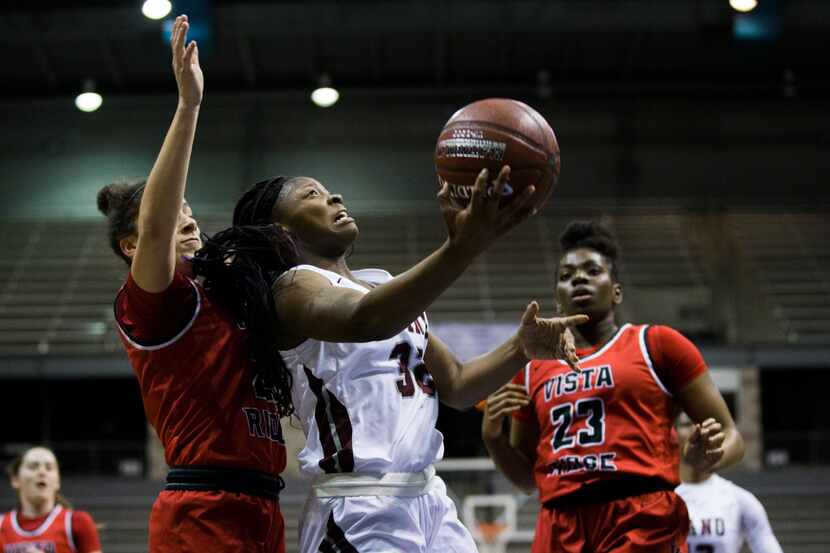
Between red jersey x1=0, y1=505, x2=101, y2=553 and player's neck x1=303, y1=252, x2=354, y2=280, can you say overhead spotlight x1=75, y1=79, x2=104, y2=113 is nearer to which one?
red jersey x1=0, y1=505, x2=101, y2=553

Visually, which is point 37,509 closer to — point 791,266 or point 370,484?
point 370,484

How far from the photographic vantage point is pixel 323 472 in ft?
10.6

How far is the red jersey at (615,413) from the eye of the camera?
4480mm

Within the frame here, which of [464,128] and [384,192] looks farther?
[384,192]

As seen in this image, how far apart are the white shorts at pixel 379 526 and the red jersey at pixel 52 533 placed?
3835mm

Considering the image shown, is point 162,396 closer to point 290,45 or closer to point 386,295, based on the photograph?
point 386,295

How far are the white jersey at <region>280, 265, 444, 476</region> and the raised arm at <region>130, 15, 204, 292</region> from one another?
448 mm

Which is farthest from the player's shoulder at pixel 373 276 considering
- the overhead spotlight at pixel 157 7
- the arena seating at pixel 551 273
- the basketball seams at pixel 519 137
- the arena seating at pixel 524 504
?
the arena seating at pixel 551 273

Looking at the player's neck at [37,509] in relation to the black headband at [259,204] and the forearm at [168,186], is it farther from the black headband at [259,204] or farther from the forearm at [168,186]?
the forearm at [168,186]

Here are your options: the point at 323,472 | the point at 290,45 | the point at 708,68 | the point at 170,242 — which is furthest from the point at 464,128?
the point at 708,68

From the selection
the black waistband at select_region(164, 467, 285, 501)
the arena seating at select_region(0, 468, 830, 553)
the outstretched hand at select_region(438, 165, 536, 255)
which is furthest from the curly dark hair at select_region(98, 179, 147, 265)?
the arena seating at select_region(0, 468, 830, 553)

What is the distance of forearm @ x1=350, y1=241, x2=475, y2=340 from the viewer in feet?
8.30

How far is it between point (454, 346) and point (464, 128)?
12.4 m

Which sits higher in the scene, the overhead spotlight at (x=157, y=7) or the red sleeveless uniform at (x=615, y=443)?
the overhead spotlight at (x=157, y=7)
